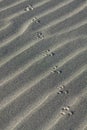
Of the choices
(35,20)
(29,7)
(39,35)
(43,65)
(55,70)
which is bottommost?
(55,70)

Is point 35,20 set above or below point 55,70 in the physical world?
above

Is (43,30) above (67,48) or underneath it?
above

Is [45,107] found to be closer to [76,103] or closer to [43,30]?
[76,103]

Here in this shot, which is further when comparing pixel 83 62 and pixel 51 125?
pixel 83 62

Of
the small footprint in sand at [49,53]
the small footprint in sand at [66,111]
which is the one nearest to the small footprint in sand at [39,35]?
the small footprint in sand at [49,53]

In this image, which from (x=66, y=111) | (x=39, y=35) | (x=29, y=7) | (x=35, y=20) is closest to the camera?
(x=66, y=111)

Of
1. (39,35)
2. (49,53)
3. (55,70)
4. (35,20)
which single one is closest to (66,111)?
(55,70)

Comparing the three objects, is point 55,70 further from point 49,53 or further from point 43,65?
point 49,53

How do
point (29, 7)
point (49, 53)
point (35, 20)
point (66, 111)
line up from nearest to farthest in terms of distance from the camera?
point (66, 111)
point (49, 53)
point (35, 20)
point (29, 7)

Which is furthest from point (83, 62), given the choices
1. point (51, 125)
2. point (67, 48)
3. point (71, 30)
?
point (51, 125)

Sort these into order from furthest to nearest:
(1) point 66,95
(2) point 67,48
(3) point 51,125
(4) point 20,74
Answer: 1. (2) point 67,48
2. (4) point 20,74
3. (1) point 66,95
4. (3) point 51,125
